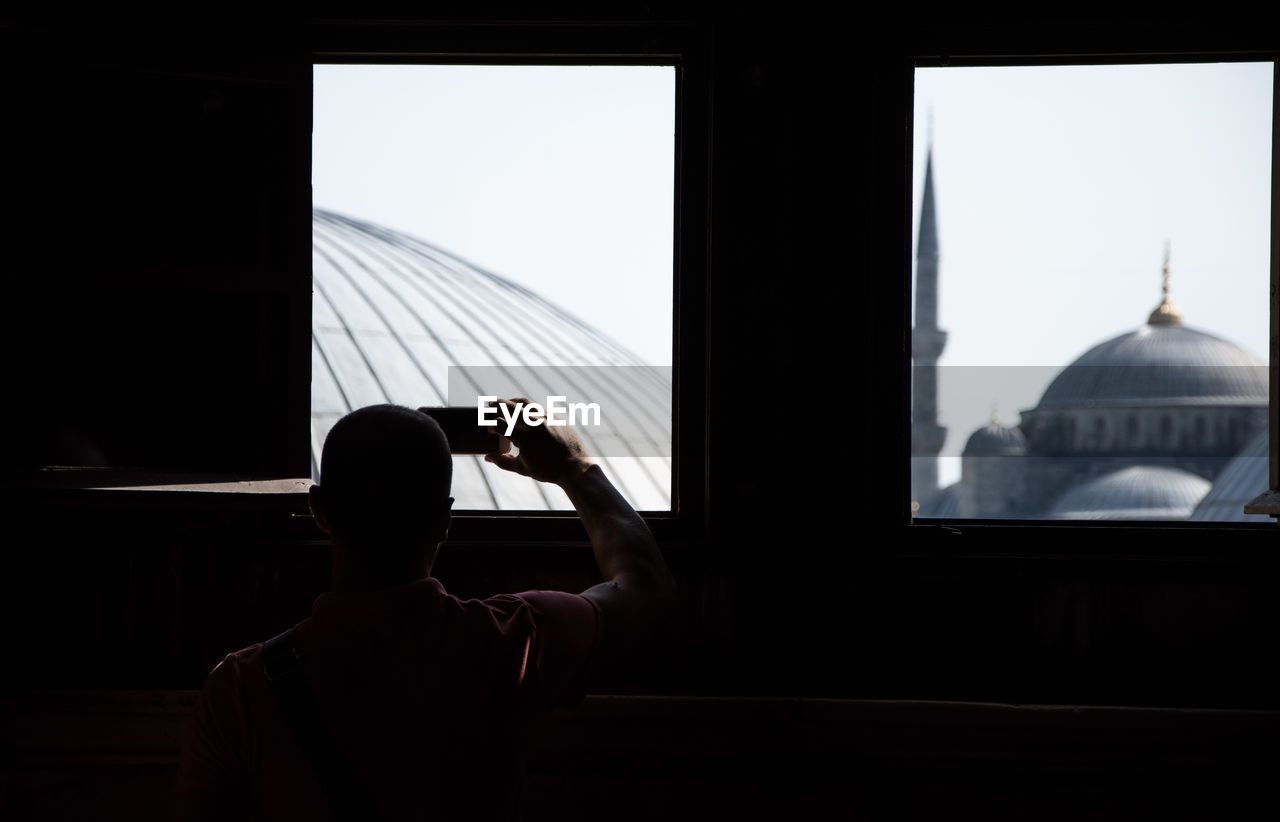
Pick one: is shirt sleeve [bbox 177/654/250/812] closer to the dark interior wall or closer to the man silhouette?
the man silhouette

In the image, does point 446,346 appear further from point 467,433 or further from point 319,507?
point 319,507

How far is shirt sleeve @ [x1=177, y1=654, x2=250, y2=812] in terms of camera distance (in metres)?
1.34

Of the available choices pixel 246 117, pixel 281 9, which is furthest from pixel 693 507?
pixel 281 9

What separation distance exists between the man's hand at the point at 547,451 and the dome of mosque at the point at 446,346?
901 mm

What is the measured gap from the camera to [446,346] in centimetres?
491

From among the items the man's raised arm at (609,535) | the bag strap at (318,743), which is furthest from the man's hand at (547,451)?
the bag strap at (318,743)

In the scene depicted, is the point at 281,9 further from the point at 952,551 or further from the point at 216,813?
the point at 952,551

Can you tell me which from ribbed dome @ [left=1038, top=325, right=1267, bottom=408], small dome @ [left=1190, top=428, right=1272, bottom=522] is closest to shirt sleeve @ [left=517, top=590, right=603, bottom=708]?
ribbed dome @ [left=1038, top=325, right=1267, bottom=408]

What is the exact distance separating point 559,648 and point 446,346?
3.63 meters

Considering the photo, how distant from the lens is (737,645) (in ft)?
7.70

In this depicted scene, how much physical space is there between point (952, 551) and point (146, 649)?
2.13 m

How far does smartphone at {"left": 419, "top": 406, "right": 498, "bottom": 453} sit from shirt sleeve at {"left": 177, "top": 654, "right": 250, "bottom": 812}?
0.67 meters

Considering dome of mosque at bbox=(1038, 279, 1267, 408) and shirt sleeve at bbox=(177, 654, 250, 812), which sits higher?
dome of mosque at bbox=(1038, 279, 1267, 408)

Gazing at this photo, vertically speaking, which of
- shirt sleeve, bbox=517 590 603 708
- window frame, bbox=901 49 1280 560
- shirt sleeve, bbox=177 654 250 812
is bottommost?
shirt sleeve, bbox=177 654 250 812
